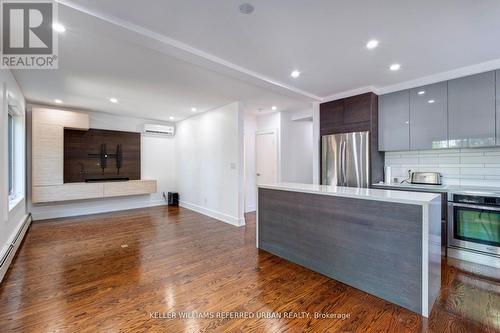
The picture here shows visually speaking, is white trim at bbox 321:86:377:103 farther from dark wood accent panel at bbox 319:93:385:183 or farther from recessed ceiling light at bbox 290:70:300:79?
recessed ceiling light at bbox 290:70:300:79

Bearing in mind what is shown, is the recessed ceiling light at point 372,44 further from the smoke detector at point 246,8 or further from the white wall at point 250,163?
the white wall at point 250,163

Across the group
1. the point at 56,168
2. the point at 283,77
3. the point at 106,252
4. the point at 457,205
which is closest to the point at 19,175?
the point at 56,168

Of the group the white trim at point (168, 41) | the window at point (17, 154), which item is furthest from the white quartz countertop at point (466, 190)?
the window at point (17, 154)

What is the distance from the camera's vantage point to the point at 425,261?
1.81 m

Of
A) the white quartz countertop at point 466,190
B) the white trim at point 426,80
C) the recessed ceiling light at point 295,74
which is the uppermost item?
the recessed ceiling light at point 295,74

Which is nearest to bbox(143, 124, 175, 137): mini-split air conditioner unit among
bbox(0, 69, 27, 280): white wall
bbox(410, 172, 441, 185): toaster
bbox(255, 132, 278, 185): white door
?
bbox(255, 132, 278, 185): white door

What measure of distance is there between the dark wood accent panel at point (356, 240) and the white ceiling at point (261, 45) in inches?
68.0

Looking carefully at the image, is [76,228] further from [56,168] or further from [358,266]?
[358,266]

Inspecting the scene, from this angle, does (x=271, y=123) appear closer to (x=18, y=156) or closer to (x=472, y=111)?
(x=472, y=111)

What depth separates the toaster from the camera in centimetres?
347

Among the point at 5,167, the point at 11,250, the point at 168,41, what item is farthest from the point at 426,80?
the point at 11,250

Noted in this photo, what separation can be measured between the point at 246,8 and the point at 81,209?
19.4ft

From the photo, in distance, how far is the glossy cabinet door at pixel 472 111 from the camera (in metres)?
2.94

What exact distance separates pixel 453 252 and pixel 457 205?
0.65 metres
